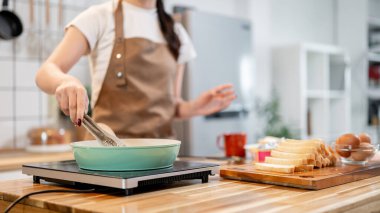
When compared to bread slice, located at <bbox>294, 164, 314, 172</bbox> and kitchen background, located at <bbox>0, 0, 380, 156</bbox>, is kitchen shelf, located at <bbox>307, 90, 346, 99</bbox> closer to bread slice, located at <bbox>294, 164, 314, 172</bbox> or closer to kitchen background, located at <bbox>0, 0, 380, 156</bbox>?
kitchen background, located at <bbox>0, 0, 380, 156</bbox>

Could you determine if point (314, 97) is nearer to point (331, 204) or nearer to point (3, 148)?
point (3, 148)

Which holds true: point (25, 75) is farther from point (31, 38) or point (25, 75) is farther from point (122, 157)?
point (122, 157)

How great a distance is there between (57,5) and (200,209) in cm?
236

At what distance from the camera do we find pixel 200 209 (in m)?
0.89

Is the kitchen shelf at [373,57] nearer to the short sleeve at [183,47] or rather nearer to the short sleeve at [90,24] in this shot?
the short sleeve at [183,47]

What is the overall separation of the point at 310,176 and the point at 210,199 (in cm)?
30

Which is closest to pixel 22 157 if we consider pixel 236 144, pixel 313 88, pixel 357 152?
pixel 236 144

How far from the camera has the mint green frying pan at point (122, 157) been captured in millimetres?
1082

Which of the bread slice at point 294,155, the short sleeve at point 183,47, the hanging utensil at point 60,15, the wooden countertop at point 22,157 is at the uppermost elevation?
the hanging utensil at point 60,15

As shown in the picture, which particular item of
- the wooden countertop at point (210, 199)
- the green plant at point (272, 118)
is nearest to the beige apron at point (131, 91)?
the wooden countertop at point (210, 199)

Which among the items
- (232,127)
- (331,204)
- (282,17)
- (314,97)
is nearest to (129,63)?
(331,204)

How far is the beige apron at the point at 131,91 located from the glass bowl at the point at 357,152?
0.70 m

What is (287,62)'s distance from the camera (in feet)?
14.0

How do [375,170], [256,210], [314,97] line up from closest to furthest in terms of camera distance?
[256,210] < [375,170] < [314,97]
